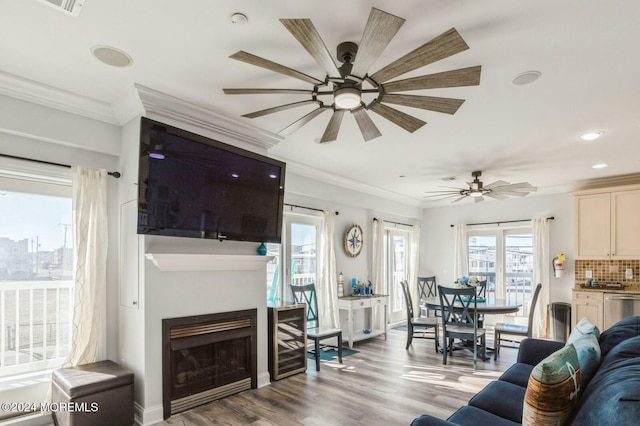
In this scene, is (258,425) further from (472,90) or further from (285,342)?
(472,90)

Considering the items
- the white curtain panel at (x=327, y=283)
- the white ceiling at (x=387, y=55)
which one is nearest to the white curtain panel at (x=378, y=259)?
the white curtain panel at (x=327, y=283)

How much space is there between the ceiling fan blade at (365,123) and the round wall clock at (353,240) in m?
3.50

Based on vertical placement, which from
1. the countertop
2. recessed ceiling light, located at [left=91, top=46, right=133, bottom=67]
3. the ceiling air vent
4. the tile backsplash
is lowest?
the countertop

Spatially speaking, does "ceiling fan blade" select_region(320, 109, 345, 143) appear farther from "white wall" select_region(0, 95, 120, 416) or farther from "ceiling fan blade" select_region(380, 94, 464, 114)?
"white wall" select_region(0, 95, 120, 416)

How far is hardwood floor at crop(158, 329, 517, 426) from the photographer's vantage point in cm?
317

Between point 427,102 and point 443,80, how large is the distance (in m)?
0.29

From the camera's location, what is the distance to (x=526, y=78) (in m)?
2.71

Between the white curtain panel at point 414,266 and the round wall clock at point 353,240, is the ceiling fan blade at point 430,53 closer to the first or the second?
the round wall clock at point 353,240

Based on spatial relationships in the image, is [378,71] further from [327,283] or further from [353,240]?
[353,240]

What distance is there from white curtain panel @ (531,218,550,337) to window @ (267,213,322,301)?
12.8 ft

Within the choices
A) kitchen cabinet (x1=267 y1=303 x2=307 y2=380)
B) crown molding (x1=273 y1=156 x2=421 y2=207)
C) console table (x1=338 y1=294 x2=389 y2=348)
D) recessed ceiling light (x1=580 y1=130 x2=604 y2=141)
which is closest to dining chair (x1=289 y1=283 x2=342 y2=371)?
kitchen cabinet (x1=267 y1=303 x2=307 y2=380)

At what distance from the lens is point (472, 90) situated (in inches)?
115

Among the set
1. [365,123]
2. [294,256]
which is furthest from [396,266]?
[365,123]

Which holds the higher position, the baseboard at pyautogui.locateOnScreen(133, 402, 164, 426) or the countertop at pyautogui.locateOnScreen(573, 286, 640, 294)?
the countertop at pyautogui.locateOnScreen(573, 286, 640, 294)
